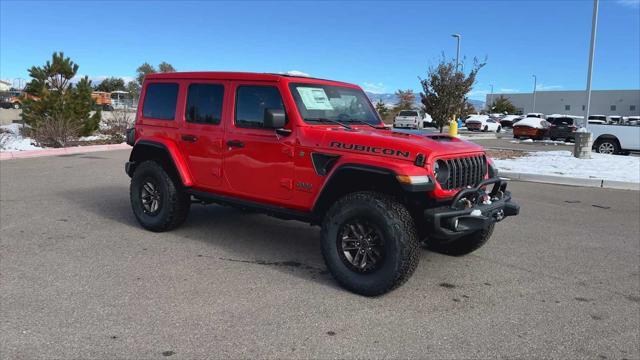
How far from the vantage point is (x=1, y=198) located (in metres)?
7.63

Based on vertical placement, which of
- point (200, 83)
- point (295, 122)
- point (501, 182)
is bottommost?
point (501, 182)

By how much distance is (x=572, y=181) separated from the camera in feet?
35.7

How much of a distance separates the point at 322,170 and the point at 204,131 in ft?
5.25

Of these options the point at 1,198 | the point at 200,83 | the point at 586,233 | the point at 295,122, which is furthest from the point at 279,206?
the point at 1,198

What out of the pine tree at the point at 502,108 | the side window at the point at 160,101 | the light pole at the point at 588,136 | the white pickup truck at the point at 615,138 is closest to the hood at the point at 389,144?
the side window at the point at 160,101

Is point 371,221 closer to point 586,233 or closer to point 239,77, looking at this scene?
point 239,77

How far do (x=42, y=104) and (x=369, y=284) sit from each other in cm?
1691

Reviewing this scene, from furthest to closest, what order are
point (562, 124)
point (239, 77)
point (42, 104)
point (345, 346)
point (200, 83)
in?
point (562, 124)
point (42, 104)
point (200, 83)
point (239, 77)
point (345, 346)

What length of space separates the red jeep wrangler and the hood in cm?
1

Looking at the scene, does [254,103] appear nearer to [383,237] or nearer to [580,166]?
[383,237]

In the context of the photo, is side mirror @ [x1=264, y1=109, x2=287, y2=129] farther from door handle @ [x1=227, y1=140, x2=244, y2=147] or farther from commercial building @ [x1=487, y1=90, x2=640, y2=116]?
commercial building @ [x1=487, y1=90, x2=640, y2=116]

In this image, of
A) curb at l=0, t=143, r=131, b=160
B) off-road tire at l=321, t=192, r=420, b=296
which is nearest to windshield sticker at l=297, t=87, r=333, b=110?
off-road tire at l=321, t=192, r=420, b=296

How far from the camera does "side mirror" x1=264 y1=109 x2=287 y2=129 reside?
13.8 ft

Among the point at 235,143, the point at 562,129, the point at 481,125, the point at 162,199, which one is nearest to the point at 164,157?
the point at 162,199
